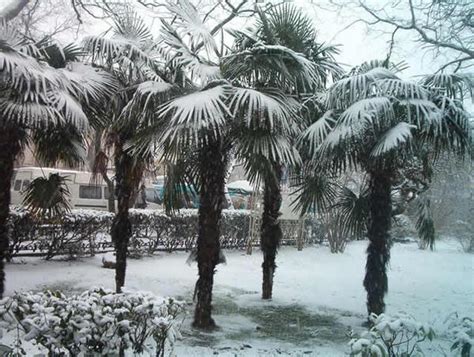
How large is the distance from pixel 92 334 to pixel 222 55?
3308 millimetres

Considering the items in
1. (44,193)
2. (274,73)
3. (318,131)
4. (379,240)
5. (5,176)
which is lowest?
(379,240)

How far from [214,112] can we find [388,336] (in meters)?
2.19

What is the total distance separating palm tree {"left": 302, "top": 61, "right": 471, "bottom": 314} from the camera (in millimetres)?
4297

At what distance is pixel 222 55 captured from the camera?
480 cm

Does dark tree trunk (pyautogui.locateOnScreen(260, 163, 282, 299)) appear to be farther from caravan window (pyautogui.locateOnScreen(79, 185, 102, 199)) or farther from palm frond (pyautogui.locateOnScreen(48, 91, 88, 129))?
caravan window (pyautogui.locateOnScreen(79, 185, 102, 199))

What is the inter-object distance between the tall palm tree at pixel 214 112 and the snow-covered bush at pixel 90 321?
1671mm

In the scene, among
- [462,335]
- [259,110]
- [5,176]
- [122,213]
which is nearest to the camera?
[462,335]

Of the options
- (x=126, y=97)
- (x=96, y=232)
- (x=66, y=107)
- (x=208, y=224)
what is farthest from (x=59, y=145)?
(x=96, y=232)

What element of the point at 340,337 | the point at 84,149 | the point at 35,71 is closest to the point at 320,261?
the point at 340,337

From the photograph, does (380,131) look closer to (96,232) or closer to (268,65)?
(268,65)

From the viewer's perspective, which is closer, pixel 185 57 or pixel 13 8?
pixel 185 57

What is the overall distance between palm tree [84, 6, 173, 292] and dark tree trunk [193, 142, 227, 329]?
2.51ft

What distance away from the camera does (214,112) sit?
12.3 ft

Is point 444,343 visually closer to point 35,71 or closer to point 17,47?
point 35,71
